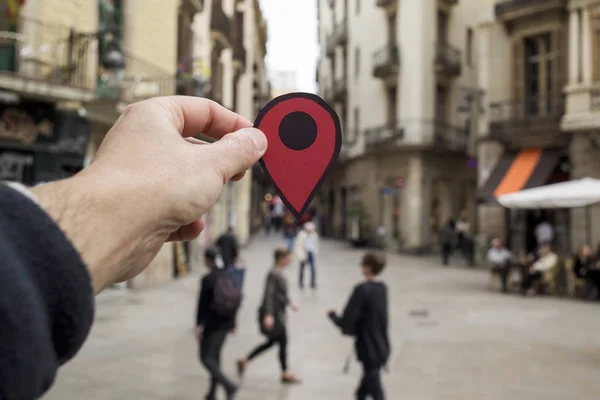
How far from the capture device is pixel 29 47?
10.6 metres

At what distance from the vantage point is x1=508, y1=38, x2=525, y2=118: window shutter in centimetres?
2011

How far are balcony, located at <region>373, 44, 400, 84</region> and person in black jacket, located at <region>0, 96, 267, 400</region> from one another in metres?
27.5

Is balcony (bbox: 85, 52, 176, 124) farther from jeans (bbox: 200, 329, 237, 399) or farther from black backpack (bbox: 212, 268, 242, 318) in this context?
jeans (bbox: 200, 329, 237, 399)

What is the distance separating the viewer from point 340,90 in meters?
34.5

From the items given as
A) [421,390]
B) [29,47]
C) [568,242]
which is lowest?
[421,390]

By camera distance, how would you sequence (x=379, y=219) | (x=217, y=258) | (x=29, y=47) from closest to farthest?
(x=217, y=258), (x=29, y=47), (x=379, y=219)

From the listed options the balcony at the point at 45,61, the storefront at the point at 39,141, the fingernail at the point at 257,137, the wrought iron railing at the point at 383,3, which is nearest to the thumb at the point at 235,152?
the fingernail at the point at 257,137

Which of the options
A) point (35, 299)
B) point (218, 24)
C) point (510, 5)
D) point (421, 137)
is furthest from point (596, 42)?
point (35, 299)

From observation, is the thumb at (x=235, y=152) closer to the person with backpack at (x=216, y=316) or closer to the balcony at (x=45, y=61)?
the person with backpack at (x=216, y=316)

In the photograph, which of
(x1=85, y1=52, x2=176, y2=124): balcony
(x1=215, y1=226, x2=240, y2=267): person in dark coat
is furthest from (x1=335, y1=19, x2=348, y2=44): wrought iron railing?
(x1=215, y1=226, x2=240, y2=267): person in dark coat

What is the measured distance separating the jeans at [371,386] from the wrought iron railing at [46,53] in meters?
8.33

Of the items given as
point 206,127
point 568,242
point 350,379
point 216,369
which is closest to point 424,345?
point 350,379

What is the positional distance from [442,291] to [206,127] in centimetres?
1373

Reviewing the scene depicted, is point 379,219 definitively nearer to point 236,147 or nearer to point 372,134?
point 372,134
